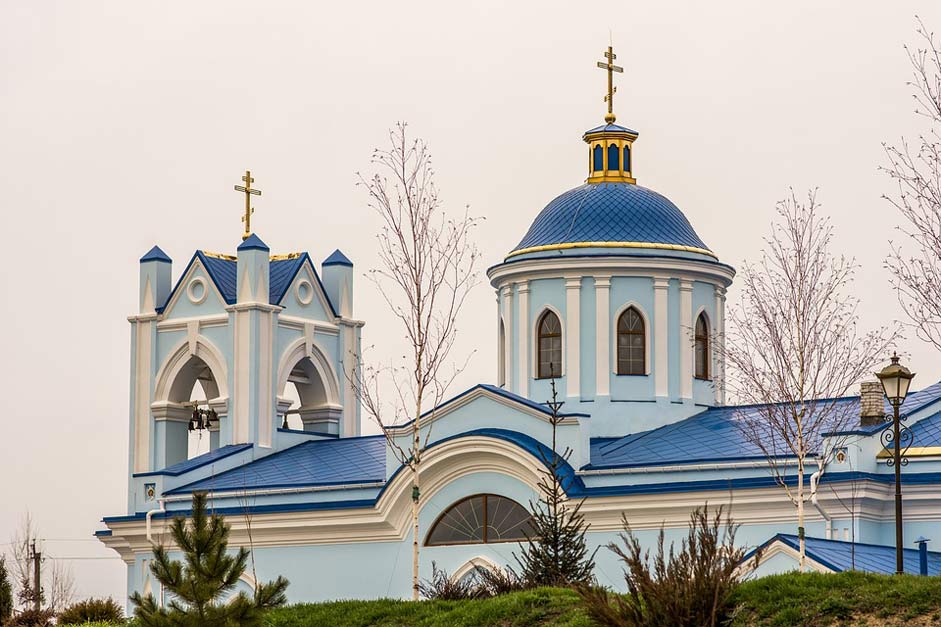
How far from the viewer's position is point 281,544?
34.5m

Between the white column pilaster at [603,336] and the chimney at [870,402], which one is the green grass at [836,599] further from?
the white column pilaster at [603,336]

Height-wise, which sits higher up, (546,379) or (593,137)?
(593,137)

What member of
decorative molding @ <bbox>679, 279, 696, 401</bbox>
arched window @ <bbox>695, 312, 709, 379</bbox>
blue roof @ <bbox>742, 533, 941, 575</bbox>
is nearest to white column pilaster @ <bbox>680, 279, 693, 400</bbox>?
decorative molding @ <bbox>679, 279, 696, 401</bbox>

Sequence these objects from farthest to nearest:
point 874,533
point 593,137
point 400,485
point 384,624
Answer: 1. point 593,137
2. point 400,485
3. point 874,533
4. point 384,624

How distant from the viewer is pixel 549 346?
36.2 meters

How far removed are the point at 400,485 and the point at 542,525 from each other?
7376 millimetres

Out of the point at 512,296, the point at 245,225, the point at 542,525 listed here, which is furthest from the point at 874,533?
the point at 245,225

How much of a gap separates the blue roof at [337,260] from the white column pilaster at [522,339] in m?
5.83

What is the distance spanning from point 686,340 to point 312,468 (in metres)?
7.73

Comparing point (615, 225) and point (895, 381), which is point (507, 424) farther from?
point (895, 381)

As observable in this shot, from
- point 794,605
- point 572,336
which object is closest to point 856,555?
point 794,605

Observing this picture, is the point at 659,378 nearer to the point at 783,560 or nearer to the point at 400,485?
the point at 400,485

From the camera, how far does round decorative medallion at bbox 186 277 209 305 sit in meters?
39.1

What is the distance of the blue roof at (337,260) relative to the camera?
41.0 m
